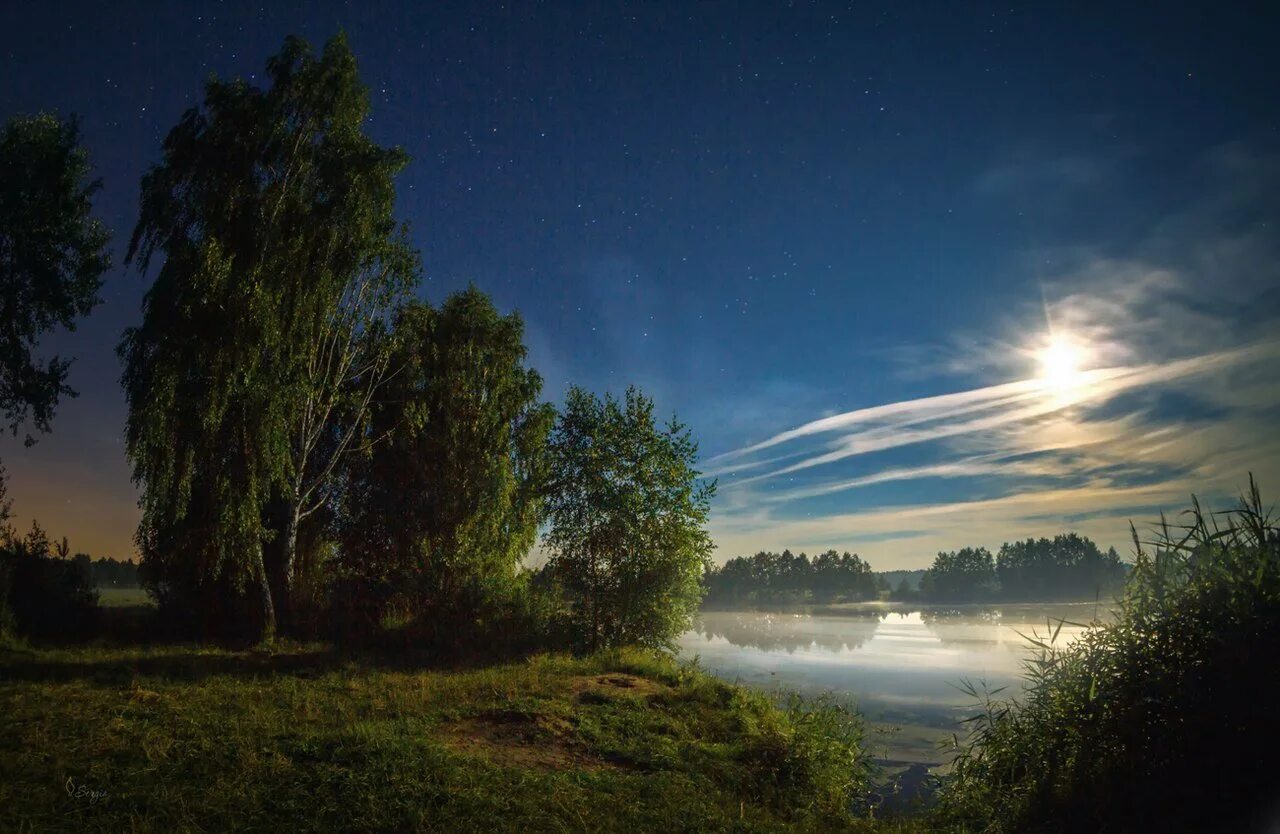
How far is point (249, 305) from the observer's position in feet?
53.4

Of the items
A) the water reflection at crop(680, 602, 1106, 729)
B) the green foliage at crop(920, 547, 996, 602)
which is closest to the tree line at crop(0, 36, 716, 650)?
the water reflection at crop(680, 602, 1106, 729)

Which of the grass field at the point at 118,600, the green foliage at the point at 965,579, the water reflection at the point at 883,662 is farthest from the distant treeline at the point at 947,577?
the grass field at the point at 118,600

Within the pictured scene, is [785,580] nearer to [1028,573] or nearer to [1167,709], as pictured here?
[1028,573]

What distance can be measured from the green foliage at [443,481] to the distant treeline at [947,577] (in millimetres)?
108677

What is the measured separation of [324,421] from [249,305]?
16.1 feet

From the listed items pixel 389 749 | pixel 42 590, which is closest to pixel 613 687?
pixel 389 749

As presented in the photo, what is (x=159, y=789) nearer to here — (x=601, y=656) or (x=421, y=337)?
(x=601, y=656)

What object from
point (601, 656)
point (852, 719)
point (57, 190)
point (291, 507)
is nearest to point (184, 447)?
point (291, 507)

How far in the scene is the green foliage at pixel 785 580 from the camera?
139000mm

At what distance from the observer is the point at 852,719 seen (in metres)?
15.4

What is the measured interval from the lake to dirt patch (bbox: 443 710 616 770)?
6.93 m

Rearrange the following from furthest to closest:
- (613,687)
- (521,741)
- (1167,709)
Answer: (613,687) < (521,741) < (1167,709)

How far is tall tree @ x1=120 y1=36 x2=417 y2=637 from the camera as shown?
52.6ft

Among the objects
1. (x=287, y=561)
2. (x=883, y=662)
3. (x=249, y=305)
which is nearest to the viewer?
(x=249, y=305)
